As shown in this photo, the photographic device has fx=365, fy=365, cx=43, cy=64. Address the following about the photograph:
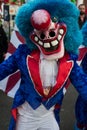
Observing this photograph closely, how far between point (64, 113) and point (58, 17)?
295 cm

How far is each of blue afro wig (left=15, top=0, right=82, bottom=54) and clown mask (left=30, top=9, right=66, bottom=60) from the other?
73 millimetres

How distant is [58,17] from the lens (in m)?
3.43

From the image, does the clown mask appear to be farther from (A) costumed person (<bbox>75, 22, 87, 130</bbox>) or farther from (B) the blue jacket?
(A) costumed person (<bbox>75, 22, 87, 130</bbox>)

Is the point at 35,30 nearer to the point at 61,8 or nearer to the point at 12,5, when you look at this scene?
the point at 61,8

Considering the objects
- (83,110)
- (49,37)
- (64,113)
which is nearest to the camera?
(49,37)

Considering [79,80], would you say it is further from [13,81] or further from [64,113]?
[64,113]

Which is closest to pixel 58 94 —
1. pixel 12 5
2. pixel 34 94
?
pixel 34 94

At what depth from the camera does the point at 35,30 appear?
11.0 ft

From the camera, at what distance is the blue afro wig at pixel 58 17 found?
3371 mm

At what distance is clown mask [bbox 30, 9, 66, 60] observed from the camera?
128 inches

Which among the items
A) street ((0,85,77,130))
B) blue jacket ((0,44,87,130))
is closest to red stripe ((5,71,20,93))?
blue jacket ((0,44,87,130))

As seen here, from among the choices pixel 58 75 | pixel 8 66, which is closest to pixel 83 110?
pixel 58 75

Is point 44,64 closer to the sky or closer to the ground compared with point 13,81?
closer to the sky

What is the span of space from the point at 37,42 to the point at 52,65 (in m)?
0.26
